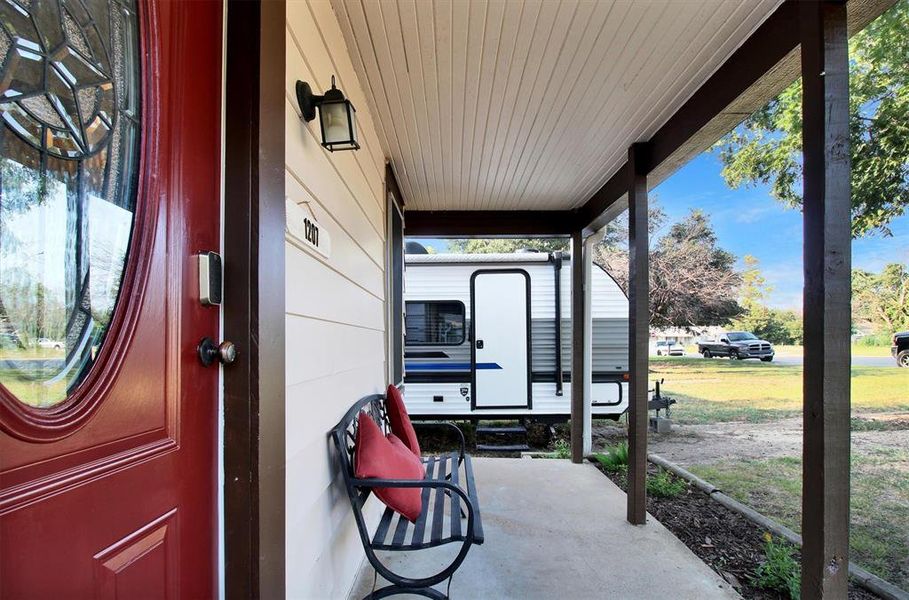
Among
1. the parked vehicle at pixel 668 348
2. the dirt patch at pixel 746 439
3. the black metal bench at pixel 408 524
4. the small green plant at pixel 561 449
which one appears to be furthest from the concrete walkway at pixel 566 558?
the parked vehicle at pixel 668 348

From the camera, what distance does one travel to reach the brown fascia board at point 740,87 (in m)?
1.52

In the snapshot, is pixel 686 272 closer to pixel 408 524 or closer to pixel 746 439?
pixel 746 439

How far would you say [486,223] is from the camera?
14.6 ft

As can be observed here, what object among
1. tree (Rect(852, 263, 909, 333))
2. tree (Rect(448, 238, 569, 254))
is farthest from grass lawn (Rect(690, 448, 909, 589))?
tree (Rect(448, 238, 569, 254))

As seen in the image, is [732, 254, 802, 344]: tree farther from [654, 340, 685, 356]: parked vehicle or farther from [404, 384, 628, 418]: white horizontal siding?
[404, 384, 628, 418]: white horizontal siding

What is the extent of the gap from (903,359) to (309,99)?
270 inches

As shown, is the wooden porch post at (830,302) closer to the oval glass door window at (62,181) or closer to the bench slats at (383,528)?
the bench slats at (383,528)

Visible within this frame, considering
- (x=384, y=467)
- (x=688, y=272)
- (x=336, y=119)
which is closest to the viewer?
(x=336, y=119)

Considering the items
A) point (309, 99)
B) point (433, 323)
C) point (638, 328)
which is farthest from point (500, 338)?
point (309, 99)

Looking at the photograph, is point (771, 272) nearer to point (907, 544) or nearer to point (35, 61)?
point (907, 544)

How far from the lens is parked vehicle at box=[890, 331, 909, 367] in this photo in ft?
14.9

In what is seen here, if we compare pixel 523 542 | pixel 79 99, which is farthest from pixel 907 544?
pixel 79 99

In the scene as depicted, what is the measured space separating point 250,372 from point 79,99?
0.57 meters

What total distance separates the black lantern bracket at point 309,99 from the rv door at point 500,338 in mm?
4064
